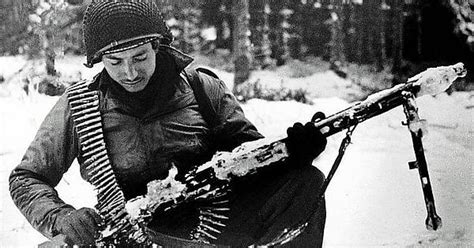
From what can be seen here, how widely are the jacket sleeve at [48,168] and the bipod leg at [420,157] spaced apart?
819 mm

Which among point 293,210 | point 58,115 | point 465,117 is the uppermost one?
point 58,115

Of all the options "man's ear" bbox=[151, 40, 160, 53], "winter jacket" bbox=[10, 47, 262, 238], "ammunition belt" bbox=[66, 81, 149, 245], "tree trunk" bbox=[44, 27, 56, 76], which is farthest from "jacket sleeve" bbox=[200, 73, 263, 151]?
"tree trunk" bbox=[44, 27, 56, 76]

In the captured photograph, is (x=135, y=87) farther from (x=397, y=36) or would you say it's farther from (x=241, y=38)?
(x=397, y=36)

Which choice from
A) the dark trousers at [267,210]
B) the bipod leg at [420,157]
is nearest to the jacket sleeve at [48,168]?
the dark trousers at [267,210]

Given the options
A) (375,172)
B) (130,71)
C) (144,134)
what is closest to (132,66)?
(130,71)

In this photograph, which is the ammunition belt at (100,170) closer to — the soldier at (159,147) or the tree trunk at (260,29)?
the soldier at (159,147)

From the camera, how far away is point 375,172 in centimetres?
167

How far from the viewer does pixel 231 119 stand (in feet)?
5.11

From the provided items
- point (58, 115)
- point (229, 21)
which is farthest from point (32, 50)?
point (229, 21)

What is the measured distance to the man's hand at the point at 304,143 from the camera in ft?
4.92

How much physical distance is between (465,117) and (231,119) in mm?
647

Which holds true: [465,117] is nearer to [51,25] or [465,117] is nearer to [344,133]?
[344,133]

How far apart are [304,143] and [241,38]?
337mm

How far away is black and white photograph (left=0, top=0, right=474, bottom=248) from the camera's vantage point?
60.0 inches
